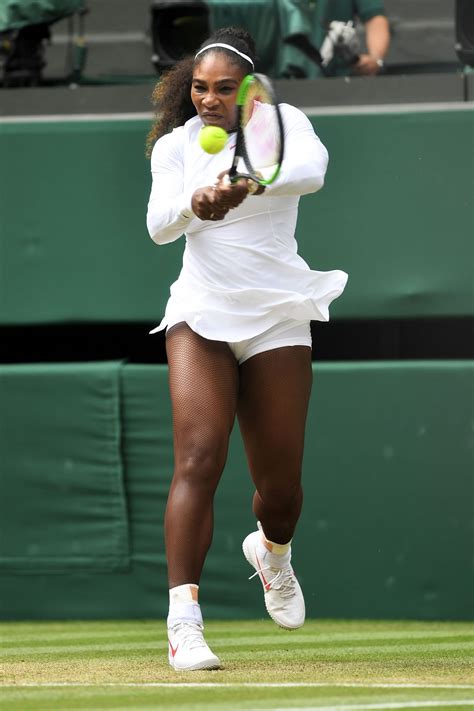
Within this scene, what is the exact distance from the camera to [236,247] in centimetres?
444

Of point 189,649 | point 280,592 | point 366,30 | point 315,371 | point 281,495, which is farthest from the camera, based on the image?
point 366,30

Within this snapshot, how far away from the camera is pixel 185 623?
A: 13.6 feet

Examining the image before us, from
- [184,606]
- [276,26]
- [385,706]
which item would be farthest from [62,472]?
[385,706]

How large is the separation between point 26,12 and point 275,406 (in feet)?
13.8

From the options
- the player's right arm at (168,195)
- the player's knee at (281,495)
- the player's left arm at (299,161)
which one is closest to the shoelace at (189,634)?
the player's knee at (281,495)

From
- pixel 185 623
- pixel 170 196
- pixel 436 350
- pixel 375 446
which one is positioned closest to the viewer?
pixel 185 623

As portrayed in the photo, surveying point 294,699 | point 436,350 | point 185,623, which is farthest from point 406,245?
point 294,699

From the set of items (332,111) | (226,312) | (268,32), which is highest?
(268,32)

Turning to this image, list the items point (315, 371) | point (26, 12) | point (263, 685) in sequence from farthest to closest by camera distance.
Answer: point (26, 12) < point (315, 371) < point (263, 685)

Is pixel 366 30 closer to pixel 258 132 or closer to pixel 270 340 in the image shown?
pixel 258 132

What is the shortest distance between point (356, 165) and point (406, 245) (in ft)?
1.68

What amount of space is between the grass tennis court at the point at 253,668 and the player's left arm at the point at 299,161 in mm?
1508

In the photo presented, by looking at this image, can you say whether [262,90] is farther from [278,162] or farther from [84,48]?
[84,48]

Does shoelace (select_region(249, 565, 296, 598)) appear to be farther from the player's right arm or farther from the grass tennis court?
the player's right arm
